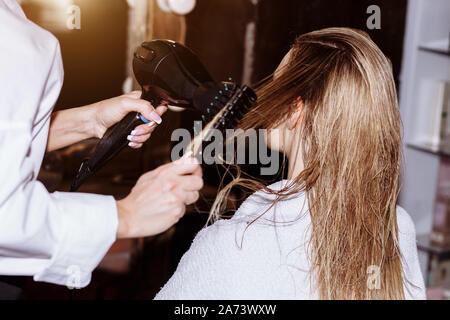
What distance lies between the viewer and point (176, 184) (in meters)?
0.78

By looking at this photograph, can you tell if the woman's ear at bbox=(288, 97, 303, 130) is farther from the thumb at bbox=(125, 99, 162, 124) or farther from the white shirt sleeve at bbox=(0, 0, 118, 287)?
the white shirt sleeve at bbox=(0, 0, 118, 287)

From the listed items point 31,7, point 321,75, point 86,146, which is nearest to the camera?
point 321,75

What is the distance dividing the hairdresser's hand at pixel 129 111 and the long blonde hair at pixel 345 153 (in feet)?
0.67

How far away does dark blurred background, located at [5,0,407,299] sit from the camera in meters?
1.83

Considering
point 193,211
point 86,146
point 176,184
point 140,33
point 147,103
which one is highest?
point 140,33

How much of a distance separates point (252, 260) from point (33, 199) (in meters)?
0.38

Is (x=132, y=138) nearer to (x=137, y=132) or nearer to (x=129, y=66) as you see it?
(x=137, y=132)

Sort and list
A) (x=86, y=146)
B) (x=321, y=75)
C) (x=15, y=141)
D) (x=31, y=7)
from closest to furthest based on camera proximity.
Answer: (x=15, y=141) → (x=321, y=75) → (x=31, y=7) → (x=86, y=146)

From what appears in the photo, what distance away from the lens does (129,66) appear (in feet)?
6.25

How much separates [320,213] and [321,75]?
25 cm

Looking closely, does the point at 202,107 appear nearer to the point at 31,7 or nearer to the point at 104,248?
the point at 104,248

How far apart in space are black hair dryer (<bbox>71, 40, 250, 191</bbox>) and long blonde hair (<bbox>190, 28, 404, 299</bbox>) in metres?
0.20

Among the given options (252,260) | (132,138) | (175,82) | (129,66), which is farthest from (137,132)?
(129,66)

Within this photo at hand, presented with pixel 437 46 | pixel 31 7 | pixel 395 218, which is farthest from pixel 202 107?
pixel 437 46
